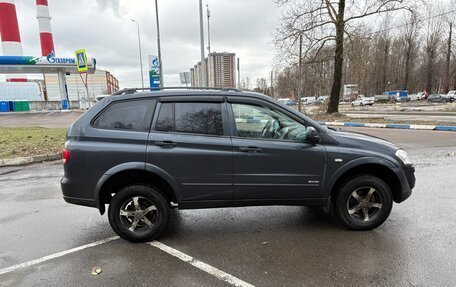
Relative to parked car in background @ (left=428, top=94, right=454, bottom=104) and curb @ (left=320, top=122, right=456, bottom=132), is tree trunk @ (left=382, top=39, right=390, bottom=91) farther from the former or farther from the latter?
curb @ (left=320, top=122, right=456, bottom=132)

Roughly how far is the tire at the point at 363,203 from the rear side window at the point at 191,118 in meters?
1.81

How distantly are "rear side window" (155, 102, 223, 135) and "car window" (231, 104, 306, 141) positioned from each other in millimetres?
250

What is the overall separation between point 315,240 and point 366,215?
2.64 ft

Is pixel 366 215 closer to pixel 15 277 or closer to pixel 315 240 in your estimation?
pixel 315 240

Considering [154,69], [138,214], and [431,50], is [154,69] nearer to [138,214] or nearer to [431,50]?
[138,214]

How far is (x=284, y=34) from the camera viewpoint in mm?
20766

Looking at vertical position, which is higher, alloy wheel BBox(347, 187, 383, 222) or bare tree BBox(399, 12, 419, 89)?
bare tree BBox(399, 12, 419, 89)

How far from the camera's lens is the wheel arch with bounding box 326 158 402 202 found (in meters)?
3.73

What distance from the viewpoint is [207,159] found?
3.64 metres

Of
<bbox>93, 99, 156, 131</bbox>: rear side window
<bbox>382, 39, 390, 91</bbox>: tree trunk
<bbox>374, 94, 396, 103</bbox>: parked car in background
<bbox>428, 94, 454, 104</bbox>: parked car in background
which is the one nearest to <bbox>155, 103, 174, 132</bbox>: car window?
<bbox>93, 99, 156, 131</bbox>: rear side window

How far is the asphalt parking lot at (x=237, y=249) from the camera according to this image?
2982 mm

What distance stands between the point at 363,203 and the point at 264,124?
5.45ft

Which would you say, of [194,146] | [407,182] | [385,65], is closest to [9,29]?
[194,146]

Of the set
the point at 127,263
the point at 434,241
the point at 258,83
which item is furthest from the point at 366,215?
the point at 258,83
